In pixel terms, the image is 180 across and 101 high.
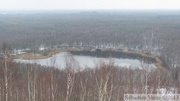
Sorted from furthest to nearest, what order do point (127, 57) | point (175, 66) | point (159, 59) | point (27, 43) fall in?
point (27, 43)
point (127, 57)
point (159, 59)
point (175, 66)

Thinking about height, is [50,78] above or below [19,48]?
above

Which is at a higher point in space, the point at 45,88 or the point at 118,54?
the point at 45,88

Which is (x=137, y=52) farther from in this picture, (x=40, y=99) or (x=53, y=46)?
(x=40, y=99)

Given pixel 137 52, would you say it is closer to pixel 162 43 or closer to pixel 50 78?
pixel 162 43

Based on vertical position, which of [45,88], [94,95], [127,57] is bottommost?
[127,57]

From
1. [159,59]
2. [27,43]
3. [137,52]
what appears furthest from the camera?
[27,43]

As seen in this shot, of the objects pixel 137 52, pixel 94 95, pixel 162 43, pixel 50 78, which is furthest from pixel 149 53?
pixel 50 78

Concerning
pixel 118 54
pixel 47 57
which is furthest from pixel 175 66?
pixel 47 57

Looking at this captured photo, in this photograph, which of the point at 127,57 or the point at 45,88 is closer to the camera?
the point at 45,88

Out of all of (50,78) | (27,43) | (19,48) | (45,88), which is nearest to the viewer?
(50,78)
